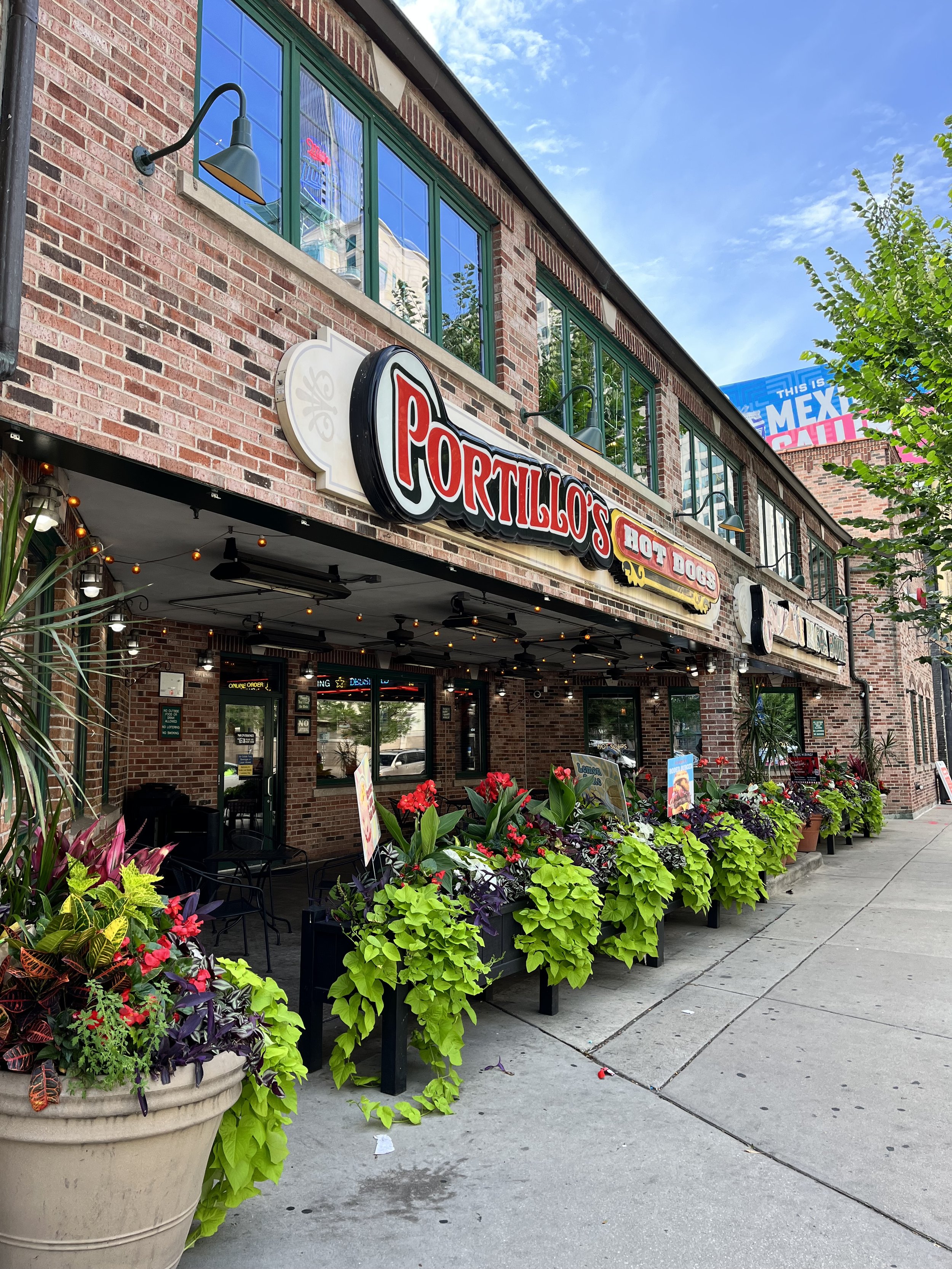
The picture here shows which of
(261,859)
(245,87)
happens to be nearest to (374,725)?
(261,859)

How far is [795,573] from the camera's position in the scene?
16.2 m

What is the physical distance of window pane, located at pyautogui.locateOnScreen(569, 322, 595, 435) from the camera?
8.50 m

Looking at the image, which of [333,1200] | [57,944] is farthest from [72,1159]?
[333,1200]

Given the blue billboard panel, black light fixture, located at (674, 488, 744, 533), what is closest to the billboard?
the blue billboard panel

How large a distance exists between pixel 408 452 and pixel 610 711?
45.4 feet

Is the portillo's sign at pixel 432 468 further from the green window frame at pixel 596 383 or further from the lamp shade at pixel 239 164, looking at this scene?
the lamp shade at pixel 239 164

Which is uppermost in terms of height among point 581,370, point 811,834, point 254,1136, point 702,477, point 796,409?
point 796,409

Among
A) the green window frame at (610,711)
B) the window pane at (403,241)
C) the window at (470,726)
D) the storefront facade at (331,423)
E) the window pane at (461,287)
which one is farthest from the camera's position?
the green window frame at (610,711)

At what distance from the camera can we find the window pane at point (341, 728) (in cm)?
1212

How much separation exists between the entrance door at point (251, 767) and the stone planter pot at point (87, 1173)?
7.92 meters

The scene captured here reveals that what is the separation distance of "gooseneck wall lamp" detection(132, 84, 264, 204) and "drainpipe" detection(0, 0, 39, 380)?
0.66m

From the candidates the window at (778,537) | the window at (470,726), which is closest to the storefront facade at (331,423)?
the window at (778,537)

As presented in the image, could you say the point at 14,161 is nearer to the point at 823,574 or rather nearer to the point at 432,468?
the point at 432,468

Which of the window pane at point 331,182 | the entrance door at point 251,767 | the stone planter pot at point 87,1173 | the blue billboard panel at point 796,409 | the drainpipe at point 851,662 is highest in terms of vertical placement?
the blue billboard panel at point 796,409
